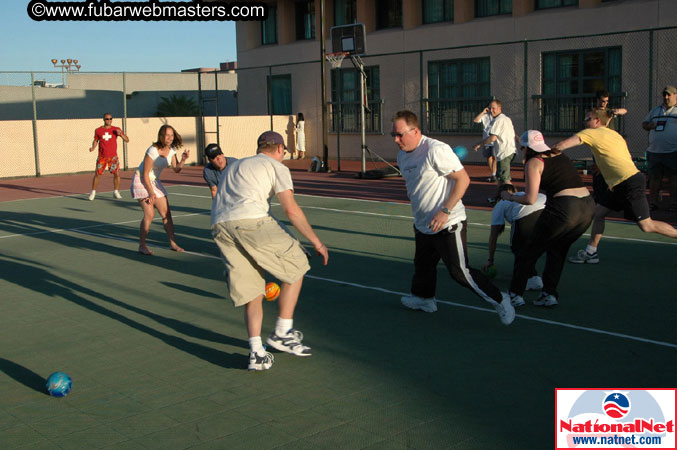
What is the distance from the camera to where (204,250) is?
36.2 ft

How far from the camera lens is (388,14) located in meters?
28.2

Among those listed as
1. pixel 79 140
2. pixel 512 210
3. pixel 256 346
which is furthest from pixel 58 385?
pixel 79 140

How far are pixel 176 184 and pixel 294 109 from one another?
36.1 feet

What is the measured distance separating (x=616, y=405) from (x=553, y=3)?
808 inches

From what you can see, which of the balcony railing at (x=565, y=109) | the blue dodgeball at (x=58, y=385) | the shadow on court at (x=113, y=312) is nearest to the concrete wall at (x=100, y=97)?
the balcony railing at (x=565, y=109)

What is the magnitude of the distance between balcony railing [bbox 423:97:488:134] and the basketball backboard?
16.2 feet

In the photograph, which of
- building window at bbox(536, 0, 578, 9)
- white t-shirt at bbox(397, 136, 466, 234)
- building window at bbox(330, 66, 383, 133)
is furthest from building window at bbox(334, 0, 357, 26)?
white t-shirt at bbox(397, 136, 466, 234)

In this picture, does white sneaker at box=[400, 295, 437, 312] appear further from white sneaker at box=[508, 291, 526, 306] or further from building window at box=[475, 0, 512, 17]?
building window at box=[475, 0, 512, 17]

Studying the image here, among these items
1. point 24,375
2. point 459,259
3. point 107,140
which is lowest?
point 24,375

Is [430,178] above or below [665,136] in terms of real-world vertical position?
below

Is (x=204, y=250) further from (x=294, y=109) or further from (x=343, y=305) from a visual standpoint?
(x=294, y=109)

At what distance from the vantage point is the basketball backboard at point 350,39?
21406 mm

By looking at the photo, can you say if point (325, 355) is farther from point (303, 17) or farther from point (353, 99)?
point (303, 17)

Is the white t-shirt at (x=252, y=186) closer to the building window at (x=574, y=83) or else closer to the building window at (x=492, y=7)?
the building window at (x=574, y=83)
